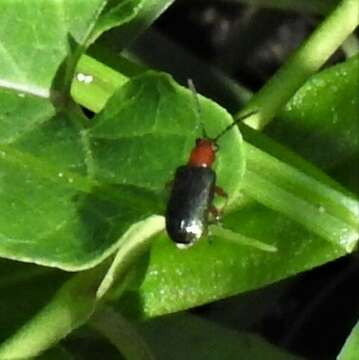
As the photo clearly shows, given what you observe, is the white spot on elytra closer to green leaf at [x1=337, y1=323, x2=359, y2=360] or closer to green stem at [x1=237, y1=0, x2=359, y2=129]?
green stem at [x1=237, y1=0, x2=359, y2=129]

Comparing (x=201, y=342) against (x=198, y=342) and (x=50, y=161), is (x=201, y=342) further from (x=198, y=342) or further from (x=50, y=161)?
(x=50, y=161)

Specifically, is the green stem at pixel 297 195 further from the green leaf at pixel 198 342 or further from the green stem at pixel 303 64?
the green leaf at pixel 198 342

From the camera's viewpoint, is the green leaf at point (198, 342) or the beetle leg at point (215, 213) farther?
Answer: the green leaf at point (198, 342)

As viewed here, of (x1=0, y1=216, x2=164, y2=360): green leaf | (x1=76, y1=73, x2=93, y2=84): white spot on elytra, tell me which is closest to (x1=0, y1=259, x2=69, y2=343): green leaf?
(x1=0, y1=216, x2=164, y2=360): green leaf

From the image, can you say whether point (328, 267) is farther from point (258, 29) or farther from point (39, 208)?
point (39, 208)

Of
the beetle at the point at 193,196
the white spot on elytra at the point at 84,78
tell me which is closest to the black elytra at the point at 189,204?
the beetle at the point at 193,196

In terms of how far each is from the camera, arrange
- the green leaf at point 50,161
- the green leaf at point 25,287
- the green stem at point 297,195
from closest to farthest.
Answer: the green leaf at point 50,161 → the green stem at point 297,195 → the green leaf at point 25,287
